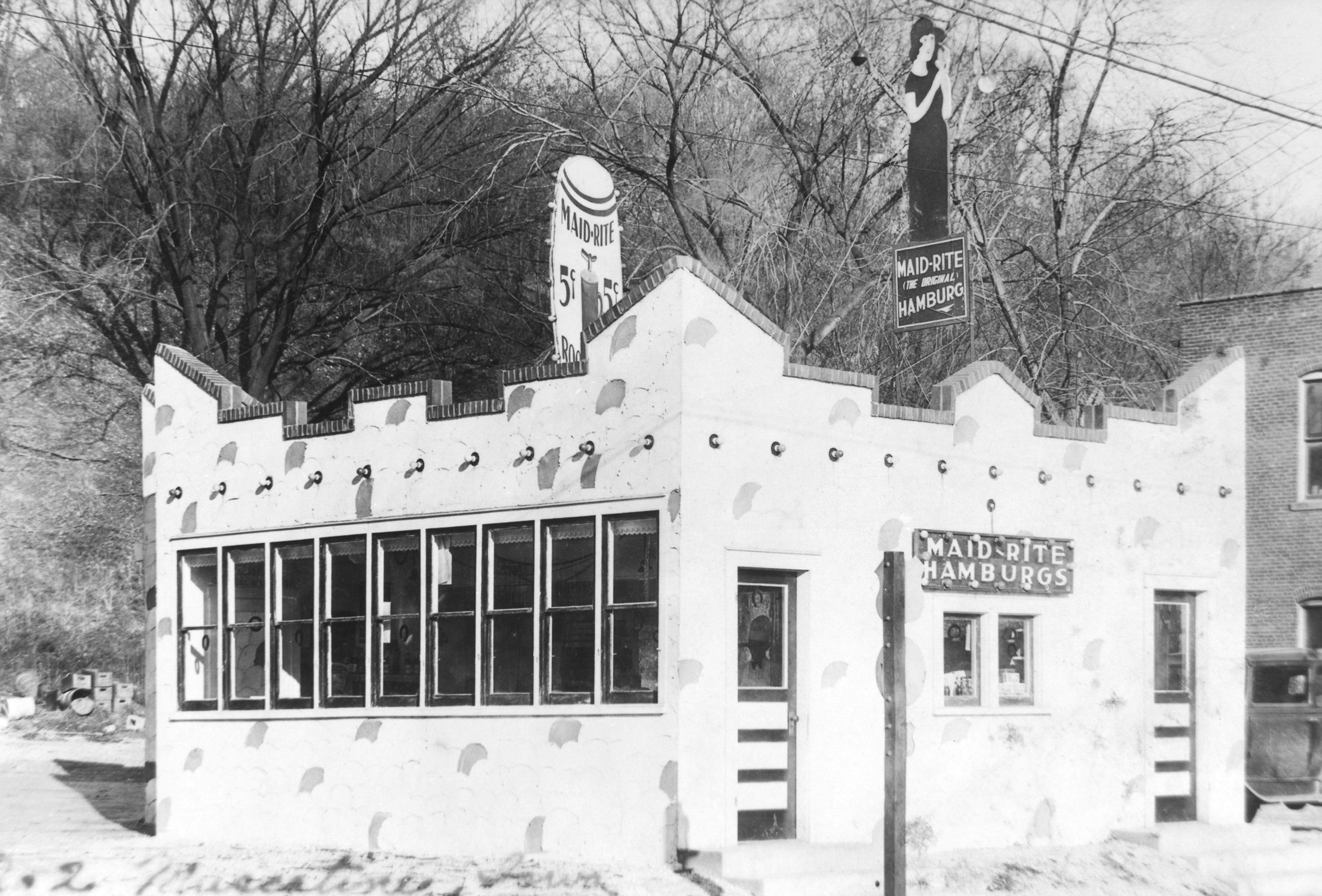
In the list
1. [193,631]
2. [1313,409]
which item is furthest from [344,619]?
[1313,409]

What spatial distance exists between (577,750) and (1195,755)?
6954 millimetres

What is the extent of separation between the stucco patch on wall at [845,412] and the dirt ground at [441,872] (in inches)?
155

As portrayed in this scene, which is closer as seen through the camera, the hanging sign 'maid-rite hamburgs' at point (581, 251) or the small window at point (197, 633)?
the hanging sign 'maid-rite hamburgs' at point (581, 251)

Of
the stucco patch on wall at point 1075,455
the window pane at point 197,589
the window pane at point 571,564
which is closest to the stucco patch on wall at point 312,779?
the window pane at point 197,589

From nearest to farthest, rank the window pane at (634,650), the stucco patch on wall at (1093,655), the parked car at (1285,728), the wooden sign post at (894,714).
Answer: the wooden sign post at (894,714), the window pane at (634,650), the stucco patch on wall at (1093,655), the parked car at (1285,728)

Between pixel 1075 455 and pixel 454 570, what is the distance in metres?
6.29

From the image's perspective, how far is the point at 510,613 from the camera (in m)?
14.4

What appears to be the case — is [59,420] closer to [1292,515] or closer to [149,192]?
[149,192]

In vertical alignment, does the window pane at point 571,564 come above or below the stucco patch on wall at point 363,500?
below

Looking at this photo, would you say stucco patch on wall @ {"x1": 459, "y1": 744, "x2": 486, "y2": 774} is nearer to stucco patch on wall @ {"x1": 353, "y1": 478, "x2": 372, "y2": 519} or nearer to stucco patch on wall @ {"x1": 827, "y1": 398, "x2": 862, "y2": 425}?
stucco patch on wall @ {"x1": 353, "y1": 478, "x2": 372, "y2": 519}

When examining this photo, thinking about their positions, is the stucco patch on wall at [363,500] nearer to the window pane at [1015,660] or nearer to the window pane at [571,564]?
the window pane at [571,564]

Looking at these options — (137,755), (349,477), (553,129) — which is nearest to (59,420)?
(137,755)

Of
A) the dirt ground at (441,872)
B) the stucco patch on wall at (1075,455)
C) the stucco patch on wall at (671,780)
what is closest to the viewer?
the dirt ground at (441,872)

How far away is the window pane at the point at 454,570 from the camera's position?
14.7m
